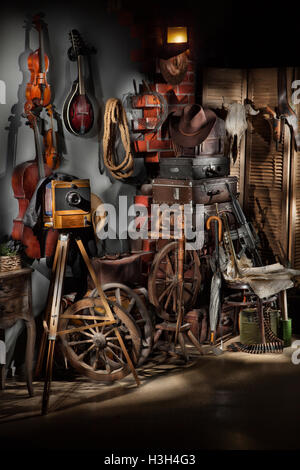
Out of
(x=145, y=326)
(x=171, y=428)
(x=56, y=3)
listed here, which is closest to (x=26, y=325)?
(x=145, y=326)

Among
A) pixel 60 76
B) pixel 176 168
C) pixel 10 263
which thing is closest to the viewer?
pixel 10 263

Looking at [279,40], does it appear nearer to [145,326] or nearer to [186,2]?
[186,2]

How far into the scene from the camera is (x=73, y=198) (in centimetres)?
587

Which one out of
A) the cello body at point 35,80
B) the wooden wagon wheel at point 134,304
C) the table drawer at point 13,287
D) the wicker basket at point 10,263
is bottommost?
the wooden wagon wheel at point 134,304

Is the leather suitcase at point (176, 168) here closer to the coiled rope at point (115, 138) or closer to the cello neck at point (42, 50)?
the coiled rope at point (115, 138)

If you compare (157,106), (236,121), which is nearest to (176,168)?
(157,106)

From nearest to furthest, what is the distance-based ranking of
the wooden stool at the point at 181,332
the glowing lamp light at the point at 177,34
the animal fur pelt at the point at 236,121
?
the wooden stool at the point at 181,332
the glowing lamp light at the point at 177,34
the animal fur pelt at the point at 236,121

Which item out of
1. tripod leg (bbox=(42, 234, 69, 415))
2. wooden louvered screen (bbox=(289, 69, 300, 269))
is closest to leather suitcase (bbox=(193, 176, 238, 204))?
wooden louvered screen (bbox=(289, 69, 300, 269))

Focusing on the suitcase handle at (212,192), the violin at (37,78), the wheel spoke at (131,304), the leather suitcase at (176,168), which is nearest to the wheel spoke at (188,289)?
the wheel spoke at (131,304)

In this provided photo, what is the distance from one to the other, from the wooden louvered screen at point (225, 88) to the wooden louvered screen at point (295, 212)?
0.54 m

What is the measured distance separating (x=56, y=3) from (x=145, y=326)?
2.75 m

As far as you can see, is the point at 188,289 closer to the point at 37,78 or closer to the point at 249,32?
the point at 37,78

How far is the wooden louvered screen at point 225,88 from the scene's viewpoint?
7.32 m

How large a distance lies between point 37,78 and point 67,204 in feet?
3.37
